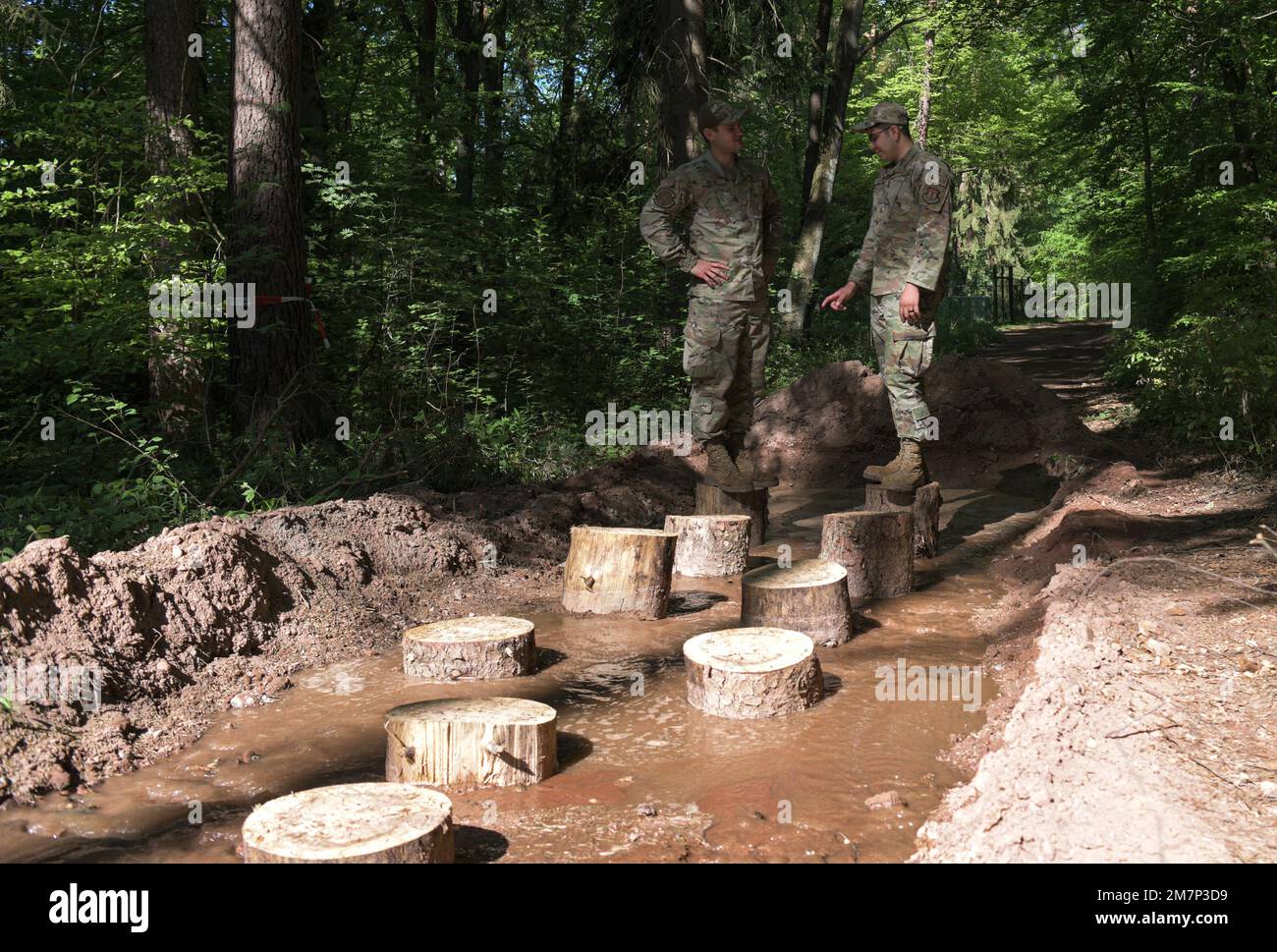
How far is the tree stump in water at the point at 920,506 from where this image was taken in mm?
7676

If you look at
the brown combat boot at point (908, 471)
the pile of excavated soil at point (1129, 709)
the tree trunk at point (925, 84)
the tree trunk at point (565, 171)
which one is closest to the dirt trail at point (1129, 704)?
the pile of excavated soil at point (1129, 709)

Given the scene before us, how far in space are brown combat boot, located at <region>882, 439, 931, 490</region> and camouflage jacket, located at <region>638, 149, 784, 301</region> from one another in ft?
5.53

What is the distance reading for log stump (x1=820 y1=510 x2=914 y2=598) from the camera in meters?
6.59

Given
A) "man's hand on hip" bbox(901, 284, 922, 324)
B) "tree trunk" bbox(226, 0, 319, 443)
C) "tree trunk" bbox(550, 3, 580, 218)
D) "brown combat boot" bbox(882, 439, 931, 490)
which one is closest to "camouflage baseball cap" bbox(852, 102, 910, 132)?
"man's hand on hip" bbox(901, 284, 922, 324)

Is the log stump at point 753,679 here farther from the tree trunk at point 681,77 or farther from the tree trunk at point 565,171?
the tree trunk at point 565,171

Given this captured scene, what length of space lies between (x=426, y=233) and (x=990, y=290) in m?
43.0

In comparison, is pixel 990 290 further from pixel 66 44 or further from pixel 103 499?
pixel 103 499

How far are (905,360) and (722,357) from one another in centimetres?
140

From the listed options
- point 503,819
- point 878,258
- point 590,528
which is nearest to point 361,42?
point 878,258

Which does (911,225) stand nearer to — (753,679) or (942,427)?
(753,679)

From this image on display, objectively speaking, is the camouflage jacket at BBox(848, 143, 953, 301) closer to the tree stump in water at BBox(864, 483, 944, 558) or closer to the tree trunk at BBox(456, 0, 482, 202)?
the tree stump in water at BBox(864, 483, 944, 558)

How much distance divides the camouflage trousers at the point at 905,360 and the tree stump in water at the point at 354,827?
538 centimetres

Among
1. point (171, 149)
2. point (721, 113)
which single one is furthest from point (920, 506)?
point (171, 149)
